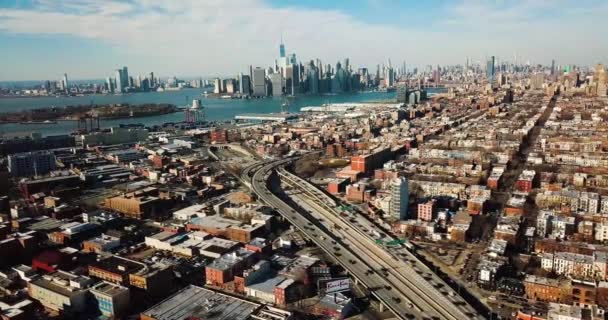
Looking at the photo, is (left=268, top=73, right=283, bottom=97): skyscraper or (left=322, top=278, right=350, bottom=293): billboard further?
(left=268, top=73, right=283, bottom=97): skyscraper

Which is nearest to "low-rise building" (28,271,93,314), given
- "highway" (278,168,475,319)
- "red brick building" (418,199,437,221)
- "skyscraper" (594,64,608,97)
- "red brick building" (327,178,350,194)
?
"highway" (278,168,475,319)

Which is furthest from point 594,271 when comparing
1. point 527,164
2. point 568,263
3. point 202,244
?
point 527,164

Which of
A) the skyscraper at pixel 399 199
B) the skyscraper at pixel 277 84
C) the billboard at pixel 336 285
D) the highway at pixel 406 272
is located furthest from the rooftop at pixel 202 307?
the skyscraper at pixel 277 84

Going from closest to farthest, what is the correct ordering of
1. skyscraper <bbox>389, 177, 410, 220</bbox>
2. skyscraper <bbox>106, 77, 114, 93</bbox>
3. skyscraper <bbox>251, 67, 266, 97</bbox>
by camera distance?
skyscraper <bbox>389, 177, 410, 220</bbox>, skyscraper <bbox>251, 67, 266, 97</bbox>, skyscraper <bbox>106, 77, 114, 93</bbox>

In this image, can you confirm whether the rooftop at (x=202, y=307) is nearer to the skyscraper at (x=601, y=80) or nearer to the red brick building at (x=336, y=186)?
the red brick building at (x=336, y=186)

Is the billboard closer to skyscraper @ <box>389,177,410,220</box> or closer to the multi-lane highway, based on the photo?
the multi-lane highway

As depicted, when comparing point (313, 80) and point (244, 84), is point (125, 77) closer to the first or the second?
point (244, 84)
